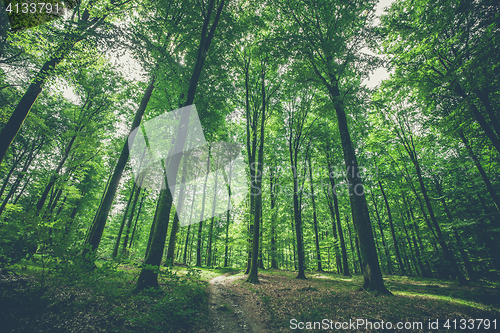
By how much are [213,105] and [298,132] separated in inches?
308

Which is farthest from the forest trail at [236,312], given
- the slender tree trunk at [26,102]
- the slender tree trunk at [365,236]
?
the slender tree trunk at [26,102]

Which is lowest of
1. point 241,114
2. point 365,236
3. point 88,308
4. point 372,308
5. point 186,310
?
point 186,310

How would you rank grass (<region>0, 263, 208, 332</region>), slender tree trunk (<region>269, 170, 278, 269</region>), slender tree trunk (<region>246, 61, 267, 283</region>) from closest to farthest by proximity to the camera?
1. grass (<region>0, 263, 208, 332</region>)
2. slender tree trunk (<region>246, 61, 267, 283</region>)
3. slender tree trunk (<region>269, 170, 278, 269</region>)

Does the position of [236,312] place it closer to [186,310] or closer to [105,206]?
[186,310]

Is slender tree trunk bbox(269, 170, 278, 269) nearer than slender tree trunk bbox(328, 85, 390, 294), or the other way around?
slender tree trunk bbox(328, 85, 390, 294)

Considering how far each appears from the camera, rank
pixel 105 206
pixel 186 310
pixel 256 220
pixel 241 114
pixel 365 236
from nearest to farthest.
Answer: pixel 186 310, pixel 365 236, pixel 105 206, pixel 256 220, pixel 241 114

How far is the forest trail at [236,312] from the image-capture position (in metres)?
5.17

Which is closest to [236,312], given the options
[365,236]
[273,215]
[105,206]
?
[365,236]

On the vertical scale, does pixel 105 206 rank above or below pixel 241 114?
below

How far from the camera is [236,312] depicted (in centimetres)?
624

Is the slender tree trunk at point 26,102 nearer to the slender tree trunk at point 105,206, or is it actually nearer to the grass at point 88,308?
the slender tree trunk at point 105,206

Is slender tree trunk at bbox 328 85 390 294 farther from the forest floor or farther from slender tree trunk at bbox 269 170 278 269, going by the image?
slender tree trunk at bbox 269 170 278 269

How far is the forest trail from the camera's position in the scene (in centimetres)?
517

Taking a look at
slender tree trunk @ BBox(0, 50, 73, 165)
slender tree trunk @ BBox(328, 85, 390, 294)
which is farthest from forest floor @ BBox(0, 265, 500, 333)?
slender tree trunk @ BBox(0, 50, 73, 165)
